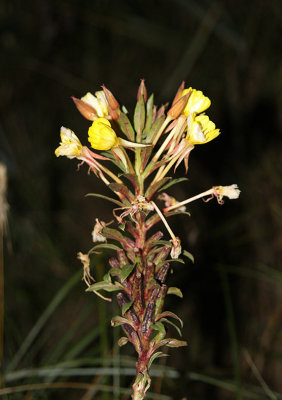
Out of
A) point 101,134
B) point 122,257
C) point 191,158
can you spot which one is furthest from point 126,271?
point 191,158

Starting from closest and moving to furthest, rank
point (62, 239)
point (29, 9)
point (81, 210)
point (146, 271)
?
point (146, 271) < point (29, 9) < point (62, 239) < point (81, 210)

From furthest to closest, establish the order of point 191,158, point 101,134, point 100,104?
1. point 191,158
2. point 100,104
3. point 101,134

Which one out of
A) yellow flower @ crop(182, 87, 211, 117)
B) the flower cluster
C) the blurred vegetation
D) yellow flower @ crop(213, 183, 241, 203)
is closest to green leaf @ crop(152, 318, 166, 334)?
the flower cluster

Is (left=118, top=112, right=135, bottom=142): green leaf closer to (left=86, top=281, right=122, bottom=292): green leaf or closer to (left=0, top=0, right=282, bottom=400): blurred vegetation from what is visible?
(left=86, top=281, right=122, bottom=292): green leaf

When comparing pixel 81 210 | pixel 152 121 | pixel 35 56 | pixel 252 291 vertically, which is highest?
pixel 35 56

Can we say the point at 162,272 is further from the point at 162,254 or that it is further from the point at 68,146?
the point at 68,146

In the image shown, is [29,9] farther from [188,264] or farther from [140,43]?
[188,264]

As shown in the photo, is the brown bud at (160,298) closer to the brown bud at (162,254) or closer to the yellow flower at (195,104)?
the brown bud at (162,254)

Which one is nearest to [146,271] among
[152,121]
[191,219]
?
[152,121]
